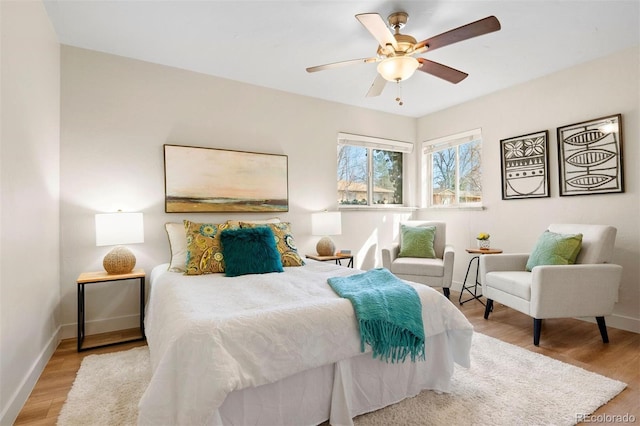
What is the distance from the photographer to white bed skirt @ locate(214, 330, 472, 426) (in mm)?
1438

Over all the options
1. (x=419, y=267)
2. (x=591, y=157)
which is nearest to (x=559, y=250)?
(x=591, y=157)

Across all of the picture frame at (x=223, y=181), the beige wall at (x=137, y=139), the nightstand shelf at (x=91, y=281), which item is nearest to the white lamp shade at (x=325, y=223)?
the beige wall at (x=137, y=139)

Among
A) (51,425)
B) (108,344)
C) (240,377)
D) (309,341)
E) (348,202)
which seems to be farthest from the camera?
(348,202)

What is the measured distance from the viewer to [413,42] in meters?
2.25

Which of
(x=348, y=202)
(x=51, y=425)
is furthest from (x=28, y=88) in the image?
(x=348, y=202)

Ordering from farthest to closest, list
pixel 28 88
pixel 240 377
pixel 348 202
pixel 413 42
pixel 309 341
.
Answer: pixel 348 202 < pixel 413 42 < pixel 28 88 < pixel 309 341 < pixel 240 377

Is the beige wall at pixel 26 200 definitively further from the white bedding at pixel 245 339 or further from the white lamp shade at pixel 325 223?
the white lamp shade at pixel 325 223

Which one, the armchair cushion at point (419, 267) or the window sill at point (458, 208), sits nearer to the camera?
the armchair cushion at point (419, 267)

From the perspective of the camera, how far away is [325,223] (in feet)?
12.6

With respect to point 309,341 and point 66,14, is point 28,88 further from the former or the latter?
point 309,341

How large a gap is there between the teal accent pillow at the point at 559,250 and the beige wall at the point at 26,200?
378 cm

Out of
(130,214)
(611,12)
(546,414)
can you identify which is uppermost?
(611,12)

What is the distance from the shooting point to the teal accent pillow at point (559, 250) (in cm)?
280

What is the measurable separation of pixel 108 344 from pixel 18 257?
121 cm
